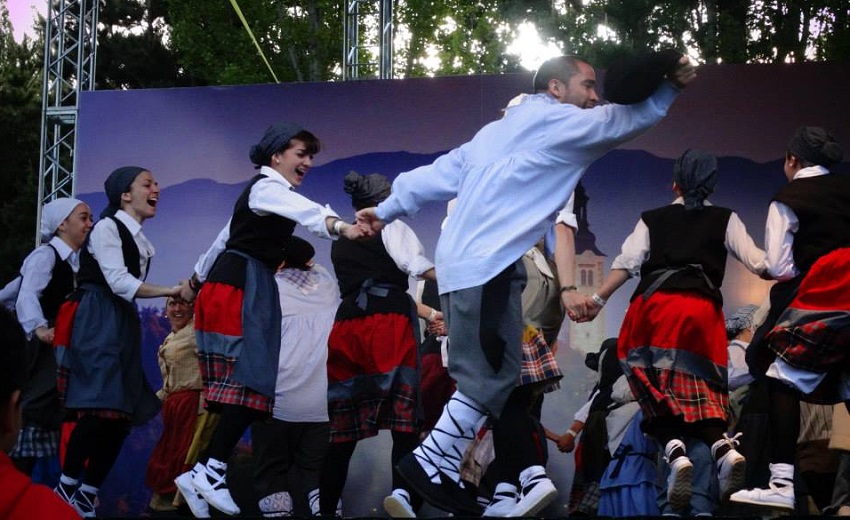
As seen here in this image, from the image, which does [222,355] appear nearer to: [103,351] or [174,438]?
[103,351]

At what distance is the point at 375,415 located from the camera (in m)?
5.54

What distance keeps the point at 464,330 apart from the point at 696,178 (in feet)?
5.51

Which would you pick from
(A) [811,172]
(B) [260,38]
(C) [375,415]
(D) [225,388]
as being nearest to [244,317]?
(D) [225,388]

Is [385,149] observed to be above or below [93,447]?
above

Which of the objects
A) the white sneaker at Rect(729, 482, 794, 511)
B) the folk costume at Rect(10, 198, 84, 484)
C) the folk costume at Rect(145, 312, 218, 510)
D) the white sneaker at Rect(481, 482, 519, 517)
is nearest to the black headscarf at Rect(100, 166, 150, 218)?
the folk costume at Rect(10, 198, 84, 484)

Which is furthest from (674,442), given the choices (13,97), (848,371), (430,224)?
(13,97)

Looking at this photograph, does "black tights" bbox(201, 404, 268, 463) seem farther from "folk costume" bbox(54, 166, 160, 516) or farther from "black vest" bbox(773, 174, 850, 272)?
"black vest" bbox(773, 174, 850, 272)

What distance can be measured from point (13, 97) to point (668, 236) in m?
16.1

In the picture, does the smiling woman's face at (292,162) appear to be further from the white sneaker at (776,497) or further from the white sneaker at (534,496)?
the white sneaker at (776,497)

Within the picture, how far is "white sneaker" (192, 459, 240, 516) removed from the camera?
14.9ft

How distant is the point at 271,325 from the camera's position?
4.96 m

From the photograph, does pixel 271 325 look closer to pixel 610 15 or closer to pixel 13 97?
pixel 610 15

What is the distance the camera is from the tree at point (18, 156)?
712 inches

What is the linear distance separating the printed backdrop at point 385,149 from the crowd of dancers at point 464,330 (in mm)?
374
